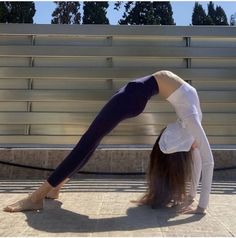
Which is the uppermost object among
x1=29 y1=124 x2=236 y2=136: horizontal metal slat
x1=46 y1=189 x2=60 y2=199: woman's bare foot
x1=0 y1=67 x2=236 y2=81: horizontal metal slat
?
x1=0 y1=67 x2=236 y2=81: horizontal metal slat

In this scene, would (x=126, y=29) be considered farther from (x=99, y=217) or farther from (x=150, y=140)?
(x=99, y=217)

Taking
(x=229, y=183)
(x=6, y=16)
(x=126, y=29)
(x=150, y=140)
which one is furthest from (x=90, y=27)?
(x=6, y=16)

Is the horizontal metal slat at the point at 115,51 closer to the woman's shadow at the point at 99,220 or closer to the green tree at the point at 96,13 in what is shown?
the woman's shadow at the point at 99,220

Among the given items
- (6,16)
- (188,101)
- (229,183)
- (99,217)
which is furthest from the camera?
(6,16)

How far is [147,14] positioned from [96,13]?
277 cm

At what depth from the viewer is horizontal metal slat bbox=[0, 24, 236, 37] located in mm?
6766

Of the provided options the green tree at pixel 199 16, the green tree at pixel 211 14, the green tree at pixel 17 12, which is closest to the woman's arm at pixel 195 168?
the green tree at pixel 17 12

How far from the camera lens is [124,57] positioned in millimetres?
6797

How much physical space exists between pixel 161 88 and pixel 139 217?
1.14 metres

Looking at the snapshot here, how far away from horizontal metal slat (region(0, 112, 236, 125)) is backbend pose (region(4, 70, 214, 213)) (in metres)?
2.49

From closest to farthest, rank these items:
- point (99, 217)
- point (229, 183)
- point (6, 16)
Result: 1. point (99, 217)
2. point (229, 183)
3. point (6, 16)

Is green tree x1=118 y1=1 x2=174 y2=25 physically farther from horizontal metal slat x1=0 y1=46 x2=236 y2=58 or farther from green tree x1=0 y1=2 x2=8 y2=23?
horizontal metal slat x1=0 y1=46 x2=236 y2=58

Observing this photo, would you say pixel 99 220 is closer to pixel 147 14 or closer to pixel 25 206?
pixel 25 206

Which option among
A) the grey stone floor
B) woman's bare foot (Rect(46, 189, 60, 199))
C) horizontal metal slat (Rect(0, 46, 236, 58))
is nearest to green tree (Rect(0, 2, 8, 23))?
horizontal metal slat (Rect(0, 46, 236, 58))
